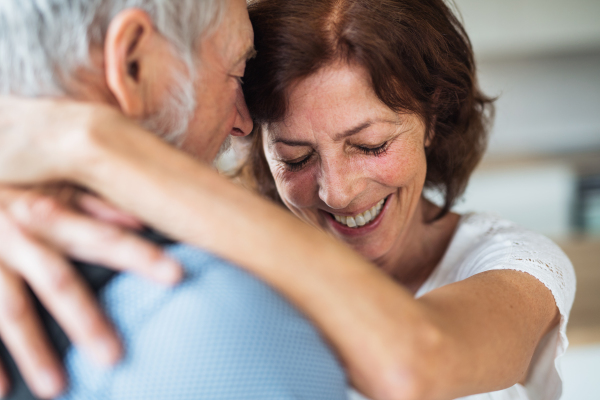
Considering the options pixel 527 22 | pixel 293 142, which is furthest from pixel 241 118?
pixel 527 22

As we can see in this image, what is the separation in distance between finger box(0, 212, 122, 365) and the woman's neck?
114 centimetres

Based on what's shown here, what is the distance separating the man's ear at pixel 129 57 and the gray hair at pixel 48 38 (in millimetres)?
24

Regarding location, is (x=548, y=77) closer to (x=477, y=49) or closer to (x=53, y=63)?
(x=477, y=49)

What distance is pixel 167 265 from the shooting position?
64cm

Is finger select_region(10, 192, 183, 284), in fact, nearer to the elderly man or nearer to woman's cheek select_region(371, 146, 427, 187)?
the elderly man

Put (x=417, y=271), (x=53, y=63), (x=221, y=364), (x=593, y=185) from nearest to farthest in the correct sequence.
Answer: (x=221, y=364)
(x=53, y=63)
(x=417, y=271)
(x=593, y=185)

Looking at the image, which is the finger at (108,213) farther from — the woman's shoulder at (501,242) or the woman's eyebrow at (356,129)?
the woman's shoulder at (501,242)

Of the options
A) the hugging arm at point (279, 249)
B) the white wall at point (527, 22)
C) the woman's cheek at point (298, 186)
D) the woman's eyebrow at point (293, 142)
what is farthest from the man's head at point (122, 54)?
the white wall at point (527, 22)

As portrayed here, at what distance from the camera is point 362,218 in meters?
1.48

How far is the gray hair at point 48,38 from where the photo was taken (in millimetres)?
740

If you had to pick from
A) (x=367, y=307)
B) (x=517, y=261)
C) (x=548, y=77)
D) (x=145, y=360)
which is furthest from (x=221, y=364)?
(x=548, y=77)

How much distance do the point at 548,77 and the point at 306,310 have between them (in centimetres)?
604

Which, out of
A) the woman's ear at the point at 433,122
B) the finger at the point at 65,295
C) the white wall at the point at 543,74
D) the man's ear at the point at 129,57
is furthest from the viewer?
the white wall at the point at 543,74

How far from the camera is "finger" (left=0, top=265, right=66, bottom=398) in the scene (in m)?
0.63
